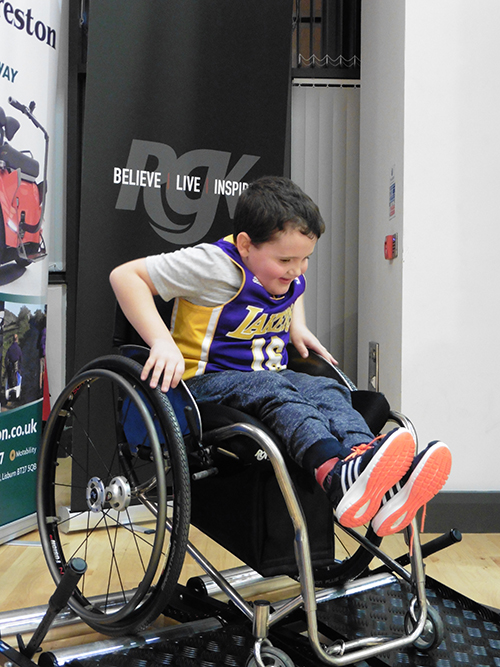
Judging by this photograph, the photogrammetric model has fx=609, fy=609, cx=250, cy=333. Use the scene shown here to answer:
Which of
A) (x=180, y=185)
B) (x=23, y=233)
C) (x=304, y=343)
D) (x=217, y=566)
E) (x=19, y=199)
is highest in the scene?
(x=180, y=185)

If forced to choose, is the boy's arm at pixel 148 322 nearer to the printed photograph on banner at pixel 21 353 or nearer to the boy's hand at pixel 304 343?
the boy's hand at pixel 304 343

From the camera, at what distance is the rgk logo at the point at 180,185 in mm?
2172

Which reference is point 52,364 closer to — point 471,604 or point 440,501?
point 440,501

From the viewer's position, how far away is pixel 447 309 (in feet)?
7.14

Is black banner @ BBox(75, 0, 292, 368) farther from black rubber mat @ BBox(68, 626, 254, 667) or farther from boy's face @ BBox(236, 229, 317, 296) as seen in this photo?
black rubber mat @ BBox(68, 626, 254, 667)

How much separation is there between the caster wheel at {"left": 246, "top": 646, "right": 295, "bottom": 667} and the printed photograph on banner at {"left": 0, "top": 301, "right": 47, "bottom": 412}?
4.28 ft

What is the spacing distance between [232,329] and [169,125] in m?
1.17

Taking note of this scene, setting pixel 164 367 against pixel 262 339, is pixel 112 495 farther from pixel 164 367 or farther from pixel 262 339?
pixel 262 339

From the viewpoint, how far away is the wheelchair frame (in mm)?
1054

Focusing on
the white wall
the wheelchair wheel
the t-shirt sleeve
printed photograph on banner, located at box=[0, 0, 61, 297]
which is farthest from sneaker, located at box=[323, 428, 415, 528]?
printed photograph on banner, located at box=[0, 0, 61, 297]

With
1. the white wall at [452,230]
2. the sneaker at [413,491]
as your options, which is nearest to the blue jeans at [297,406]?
the sneaker at [413,491]

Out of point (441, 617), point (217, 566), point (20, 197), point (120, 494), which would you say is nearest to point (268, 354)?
point (120, 494)

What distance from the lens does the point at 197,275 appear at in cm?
133

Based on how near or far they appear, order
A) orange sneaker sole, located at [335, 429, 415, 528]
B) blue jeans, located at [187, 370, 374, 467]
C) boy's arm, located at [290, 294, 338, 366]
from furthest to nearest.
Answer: boy's arm, located at [290, 294, 338, 366] → blue jeans, located at [187, 370, 374, 467] → orange sneaker sole, located at [335, 429, 415, 528]
